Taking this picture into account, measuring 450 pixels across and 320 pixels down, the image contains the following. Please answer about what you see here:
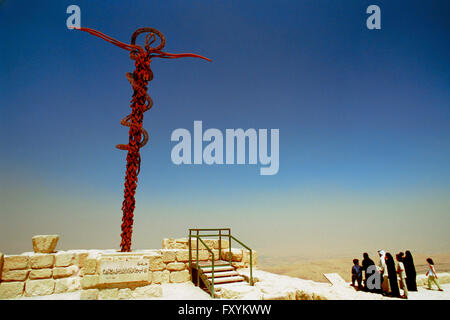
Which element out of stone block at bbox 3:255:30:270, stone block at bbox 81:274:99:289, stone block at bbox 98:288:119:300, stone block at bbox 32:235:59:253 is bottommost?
stone block at bbox 98:288:119:300

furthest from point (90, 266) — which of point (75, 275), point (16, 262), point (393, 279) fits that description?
point (393, 279)

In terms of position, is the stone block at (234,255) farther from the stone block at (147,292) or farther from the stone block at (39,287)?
the stone block at (39,287)

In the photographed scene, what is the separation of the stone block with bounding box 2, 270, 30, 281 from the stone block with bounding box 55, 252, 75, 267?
72 centimetres

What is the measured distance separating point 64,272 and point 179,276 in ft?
10.8

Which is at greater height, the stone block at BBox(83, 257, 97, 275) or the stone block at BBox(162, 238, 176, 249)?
the stone block at BBox(83, 257, 97, 275)

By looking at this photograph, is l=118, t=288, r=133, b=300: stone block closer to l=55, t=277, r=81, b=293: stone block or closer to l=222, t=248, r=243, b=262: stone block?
l=55, t=277, r=81, b=293: stone block

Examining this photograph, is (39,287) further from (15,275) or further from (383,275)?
(383,275)

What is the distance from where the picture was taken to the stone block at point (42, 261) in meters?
6.92

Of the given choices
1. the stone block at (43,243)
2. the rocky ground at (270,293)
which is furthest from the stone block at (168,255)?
the stone block at (43,243)

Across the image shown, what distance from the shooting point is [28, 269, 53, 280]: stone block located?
22.4 ft

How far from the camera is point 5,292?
21.3 feet

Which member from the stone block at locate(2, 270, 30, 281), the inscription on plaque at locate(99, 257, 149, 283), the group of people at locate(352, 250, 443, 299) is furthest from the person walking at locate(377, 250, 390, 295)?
the stone block at locate(2, 270, 30, 281)
